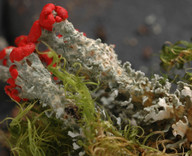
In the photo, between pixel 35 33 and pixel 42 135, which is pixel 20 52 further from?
pixel 42 135

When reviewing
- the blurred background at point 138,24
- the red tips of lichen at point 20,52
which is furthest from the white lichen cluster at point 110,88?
the blurred background at point 138,24

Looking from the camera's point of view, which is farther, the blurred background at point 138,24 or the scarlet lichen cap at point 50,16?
the blurred background at point 138,24

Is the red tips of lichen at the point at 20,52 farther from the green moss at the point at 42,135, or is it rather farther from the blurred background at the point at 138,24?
the blurred background at the point at 138,24

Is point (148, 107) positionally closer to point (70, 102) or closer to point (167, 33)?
point (70, 102)

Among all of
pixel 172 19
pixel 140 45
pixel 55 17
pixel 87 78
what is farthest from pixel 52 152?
pixel 172 19

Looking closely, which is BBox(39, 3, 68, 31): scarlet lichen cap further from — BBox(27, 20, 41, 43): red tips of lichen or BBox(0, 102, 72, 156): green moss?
BBox(0, 102, 72, 156): green moss

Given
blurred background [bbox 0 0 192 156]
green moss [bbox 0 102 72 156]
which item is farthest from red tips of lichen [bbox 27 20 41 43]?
blurred background [bbox 0 0 192 156]
